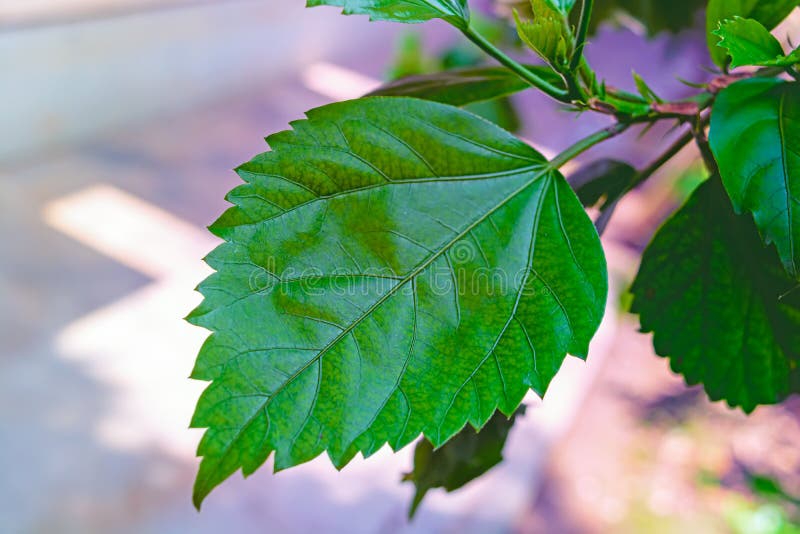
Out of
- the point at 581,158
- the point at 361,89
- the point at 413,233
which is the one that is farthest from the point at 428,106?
the point at 361,89

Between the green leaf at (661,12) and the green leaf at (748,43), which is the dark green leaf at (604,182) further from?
the green leaf at (661,12)

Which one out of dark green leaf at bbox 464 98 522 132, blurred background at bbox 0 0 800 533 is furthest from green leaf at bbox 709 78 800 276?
blurred background at bbox 0 0 800 533

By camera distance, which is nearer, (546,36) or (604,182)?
(546,36)

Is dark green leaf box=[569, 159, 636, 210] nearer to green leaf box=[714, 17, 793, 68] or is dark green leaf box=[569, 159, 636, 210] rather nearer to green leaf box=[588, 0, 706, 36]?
green leaf box=[714, 17, 793, 68]

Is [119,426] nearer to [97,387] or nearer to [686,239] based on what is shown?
[97,387]

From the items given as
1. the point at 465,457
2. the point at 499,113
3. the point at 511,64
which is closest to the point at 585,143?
the point at 511,64

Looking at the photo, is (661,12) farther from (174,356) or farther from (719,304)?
(174,356)
